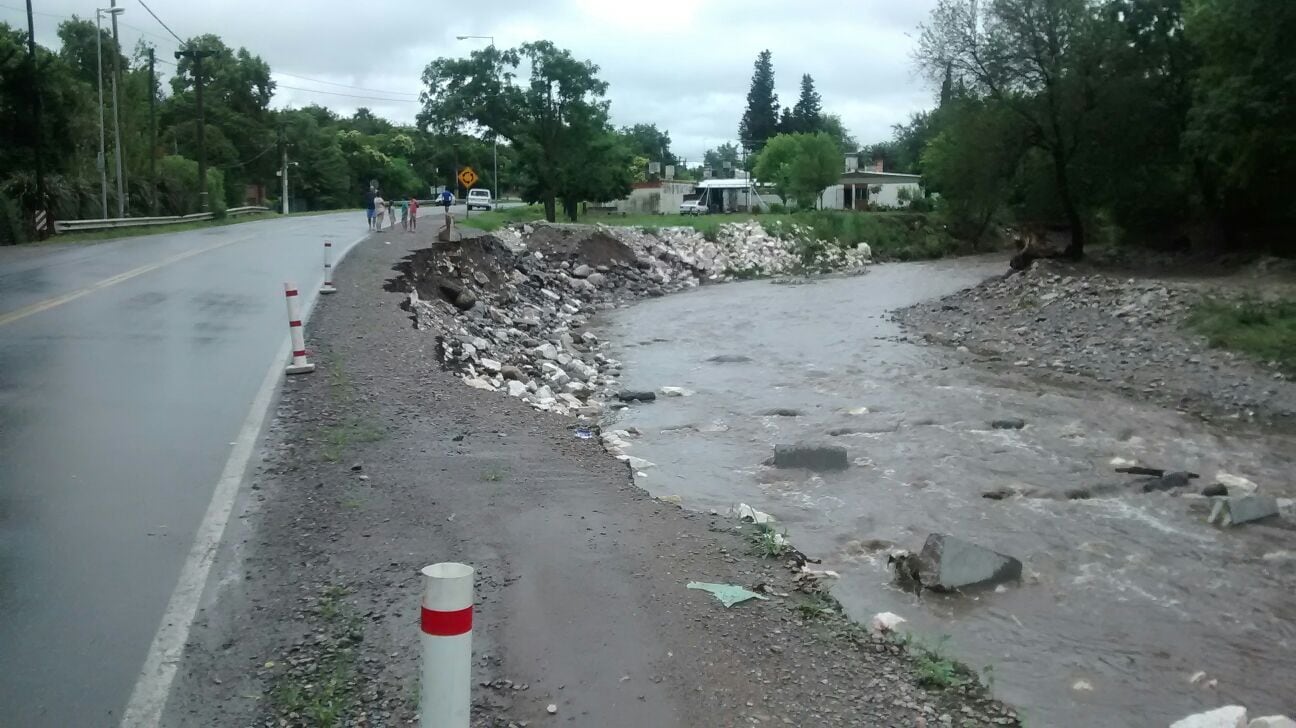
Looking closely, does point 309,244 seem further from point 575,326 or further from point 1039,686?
point 1039,686

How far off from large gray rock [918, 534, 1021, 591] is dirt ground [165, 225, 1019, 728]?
1.42 metres

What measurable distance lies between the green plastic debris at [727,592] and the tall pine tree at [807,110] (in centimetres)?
12125

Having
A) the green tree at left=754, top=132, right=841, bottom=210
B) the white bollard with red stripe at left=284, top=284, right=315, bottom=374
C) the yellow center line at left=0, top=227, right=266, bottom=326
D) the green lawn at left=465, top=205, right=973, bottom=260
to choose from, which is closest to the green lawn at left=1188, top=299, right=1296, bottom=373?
the white bollard with red stripe at left=284, top=284, right=315, bottom=374

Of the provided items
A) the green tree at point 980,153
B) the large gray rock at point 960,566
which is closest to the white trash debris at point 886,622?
the large gray rock at point 960,566

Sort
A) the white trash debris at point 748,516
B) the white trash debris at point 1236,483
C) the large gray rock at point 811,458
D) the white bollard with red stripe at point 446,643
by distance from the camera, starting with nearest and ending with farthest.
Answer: the white bollard with red stripe at point 446,643 → the white trash debris at point 748,516 → the white trash debris at point 1236,483 → the large gray rock at point 811,458

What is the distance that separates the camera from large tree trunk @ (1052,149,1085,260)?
37.1 metres

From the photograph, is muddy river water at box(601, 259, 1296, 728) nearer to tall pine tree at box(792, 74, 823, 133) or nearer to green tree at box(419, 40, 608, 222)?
green tree at box(419, 40, 608, 222)

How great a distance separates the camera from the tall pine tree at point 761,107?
4904 inches

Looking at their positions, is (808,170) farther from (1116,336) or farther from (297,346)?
(297,346)

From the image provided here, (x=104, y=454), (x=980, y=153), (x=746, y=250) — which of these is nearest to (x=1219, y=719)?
(x=104, y=454)

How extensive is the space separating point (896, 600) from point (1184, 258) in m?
33.6

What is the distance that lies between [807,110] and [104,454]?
121511 mm

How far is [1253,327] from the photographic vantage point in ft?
68.7

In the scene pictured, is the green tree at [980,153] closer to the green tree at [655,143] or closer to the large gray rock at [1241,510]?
the large gray rock at [1241,510]
